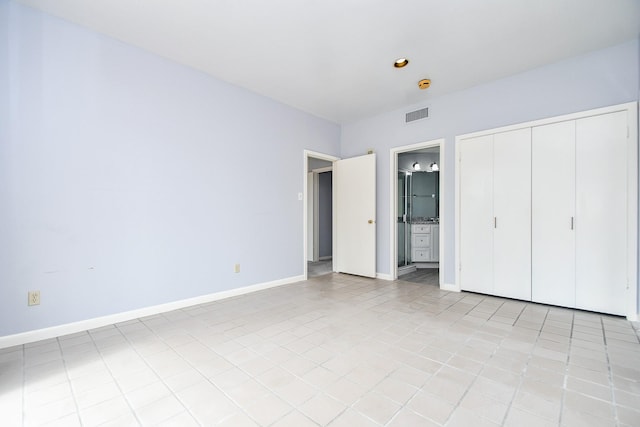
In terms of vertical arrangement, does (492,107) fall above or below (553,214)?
above

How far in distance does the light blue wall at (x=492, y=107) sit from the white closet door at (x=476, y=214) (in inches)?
5.8

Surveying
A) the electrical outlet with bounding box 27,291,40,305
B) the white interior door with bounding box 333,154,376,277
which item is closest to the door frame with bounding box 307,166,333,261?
the white interior door with bounding box 333,154,376,277

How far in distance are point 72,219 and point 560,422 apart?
3.70 m

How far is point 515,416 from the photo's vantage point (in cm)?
144

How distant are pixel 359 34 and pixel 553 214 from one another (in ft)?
9.37

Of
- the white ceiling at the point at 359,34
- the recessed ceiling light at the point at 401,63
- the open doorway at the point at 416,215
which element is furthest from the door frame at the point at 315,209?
the recessed ceiling light at the point at 401,63

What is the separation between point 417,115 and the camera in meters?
4.22

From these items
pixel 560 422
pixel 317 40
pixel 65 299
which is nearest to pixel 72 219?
pixel 65 299

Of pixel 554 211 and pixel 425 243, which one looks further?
pixel 425 243

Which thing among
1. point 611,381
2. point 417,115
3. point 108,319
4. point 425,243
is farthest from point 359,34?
point 425,243

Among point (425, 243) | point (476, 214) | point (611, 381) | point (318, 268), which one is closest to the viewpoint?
point (611, 381)

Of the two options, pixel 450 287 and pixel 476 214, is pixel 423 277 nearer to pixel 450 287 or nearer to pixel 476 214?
pixel 450 287

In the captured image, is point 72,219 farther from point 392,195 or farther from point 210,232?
point 392,195

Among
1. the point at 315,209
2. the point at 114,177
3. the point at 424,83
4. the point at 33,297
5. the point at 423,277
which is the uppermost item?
the point at 424,83
